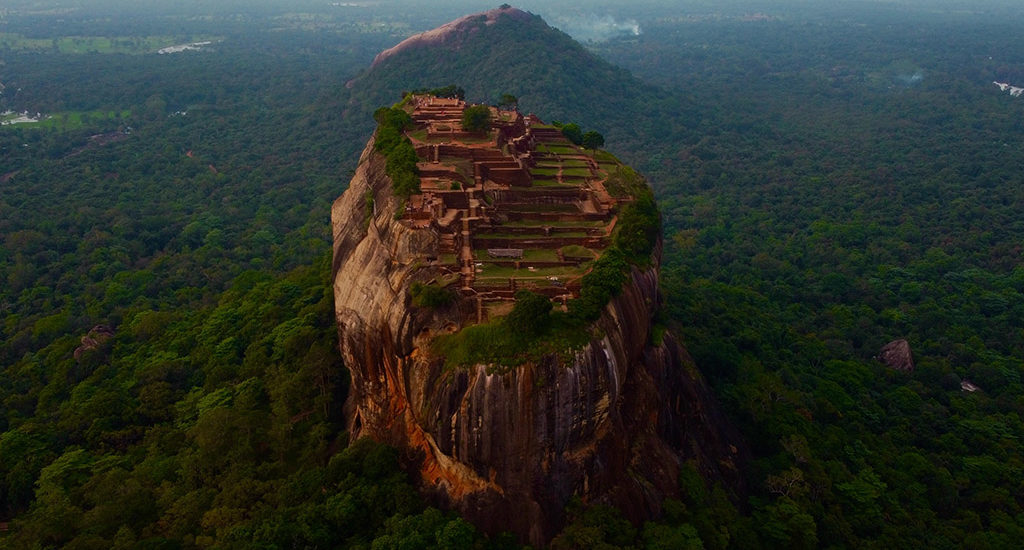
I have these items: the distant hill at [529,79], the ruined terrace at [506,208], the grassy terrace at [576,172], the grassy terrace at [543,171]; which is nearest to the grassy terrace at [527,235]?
the ruined terrace at [506,208]

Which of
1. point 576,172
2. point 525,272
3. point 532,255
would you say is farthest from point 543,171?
point 525,272

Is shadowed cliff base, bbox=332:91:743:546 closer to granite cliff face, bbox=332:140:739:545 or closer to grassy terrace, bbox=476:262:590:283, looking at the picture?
granite cliff face, bbox=332:140:739:545

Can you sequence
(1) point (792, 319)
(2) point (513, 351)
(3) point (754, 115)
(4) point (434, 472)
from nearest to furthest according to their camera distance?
(2) point (513, 351)
(4) point (434, 472)
(1) point (792, 319)
(3) point (754, 115)

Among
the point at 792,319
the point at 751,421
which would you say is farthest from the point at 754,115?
the point at 751,421

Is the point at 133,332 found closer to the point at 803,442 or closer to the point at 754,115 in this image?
the point at 803,442

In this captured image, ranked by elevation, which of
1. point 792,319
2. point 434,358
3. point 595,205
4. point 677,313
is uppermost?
point 595,205

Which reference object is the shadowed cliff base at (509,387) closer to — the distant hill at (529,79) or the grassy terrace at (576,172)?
the grassy terrace at (576,172)
